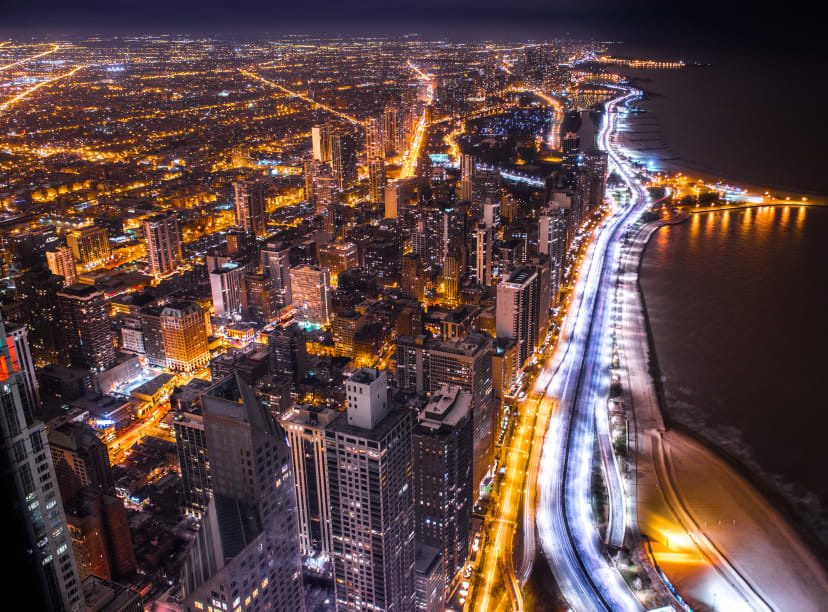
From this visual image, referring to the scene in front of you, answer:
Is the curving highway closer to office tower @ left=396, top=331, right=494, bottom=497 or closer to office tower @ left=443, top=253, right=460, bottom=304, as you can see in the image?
office tower @ left=396, top=331, right=494, bottom=497

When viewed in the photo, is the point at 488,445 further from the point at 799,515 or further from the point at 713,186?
the point at 713,186

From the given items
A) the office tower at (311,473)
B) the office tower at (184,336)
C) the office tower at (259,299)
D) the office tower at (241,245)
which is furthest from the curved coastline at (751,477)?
the office tower at (241,245)

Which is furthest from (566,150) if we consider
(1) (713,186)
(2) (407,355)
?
(2) (407,355)

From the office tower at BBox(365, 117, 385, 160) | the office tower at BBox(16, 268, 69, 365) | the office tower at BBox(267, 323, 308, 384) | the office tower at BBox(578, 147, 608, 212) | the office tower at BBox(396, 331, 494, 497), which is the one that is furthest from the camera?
the office tower at BBox(365, 117, 385, 160)

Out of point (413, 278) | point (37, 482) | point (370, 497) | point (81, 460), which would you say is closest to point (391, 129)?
point (413, 278)

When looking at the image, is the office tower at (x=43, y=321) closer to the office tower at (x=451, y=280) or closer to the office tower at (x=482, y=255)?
the office tower at (x=451, y=280)

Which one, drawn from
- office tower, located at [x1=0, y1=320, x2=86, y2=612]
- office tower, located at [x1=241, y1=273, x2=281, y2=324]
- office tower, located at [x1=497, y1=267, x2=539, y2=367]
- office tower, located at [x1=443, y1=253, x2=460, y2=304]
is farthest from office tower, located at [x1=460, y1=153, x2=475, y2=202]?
office tower, located at [x1=0, y1=320, x2=86, y2=612]

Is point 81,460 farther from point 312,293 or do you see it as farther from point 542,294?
point 542,294
